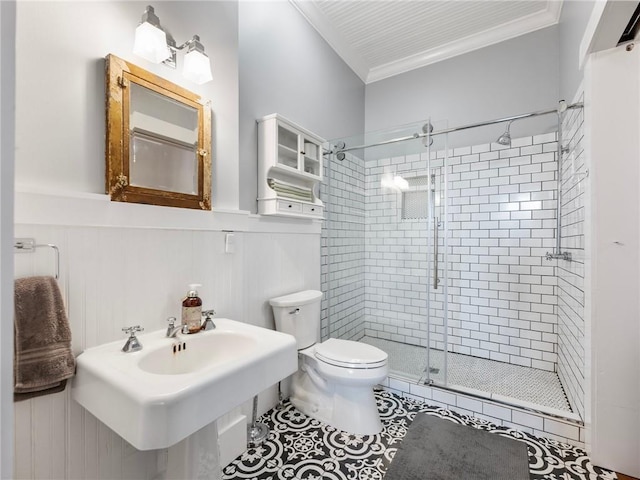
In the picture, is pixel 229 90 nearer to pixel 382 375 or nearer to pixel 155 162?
pixel 155 162

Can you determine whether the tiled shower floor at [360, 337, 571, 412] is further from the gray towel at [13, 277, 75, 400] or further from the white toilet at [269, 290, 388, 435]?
the gray towel at [13, 277, 75, 400]

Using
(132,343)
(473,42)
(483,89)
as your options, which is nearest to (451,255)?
(483,89)

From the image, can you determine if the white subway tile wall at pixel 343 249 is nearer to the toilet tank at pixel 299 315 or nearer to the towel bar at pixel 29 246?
the toilet tank at pixel 299 315

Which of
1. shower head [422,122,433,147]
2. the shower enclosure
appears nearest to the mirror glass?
the shower enclosure

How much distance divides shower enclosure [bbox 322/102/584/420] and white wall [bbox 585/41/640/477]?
2.13ft

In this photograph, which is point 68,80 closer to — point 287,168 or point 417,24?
point 287,168

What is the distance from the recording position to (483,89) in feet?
9.21

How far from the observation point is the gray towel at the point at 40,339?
0.94m

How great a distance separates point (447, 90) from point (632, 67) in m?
1.59

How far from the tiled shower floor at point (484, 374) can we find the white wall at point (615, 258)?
0.40 metres

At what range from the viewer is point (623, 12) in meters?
1.32

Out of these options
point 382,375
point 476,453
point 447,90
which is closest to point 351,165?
point 447,90

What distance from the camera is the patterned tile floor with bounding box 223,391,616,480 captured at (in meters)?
1.54

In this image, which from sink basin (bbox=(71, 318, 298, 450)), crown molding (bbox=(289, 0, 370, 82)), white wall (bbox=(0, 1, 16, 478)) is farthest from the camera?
crown molding (bbox=(289, 0, 370, 82))
